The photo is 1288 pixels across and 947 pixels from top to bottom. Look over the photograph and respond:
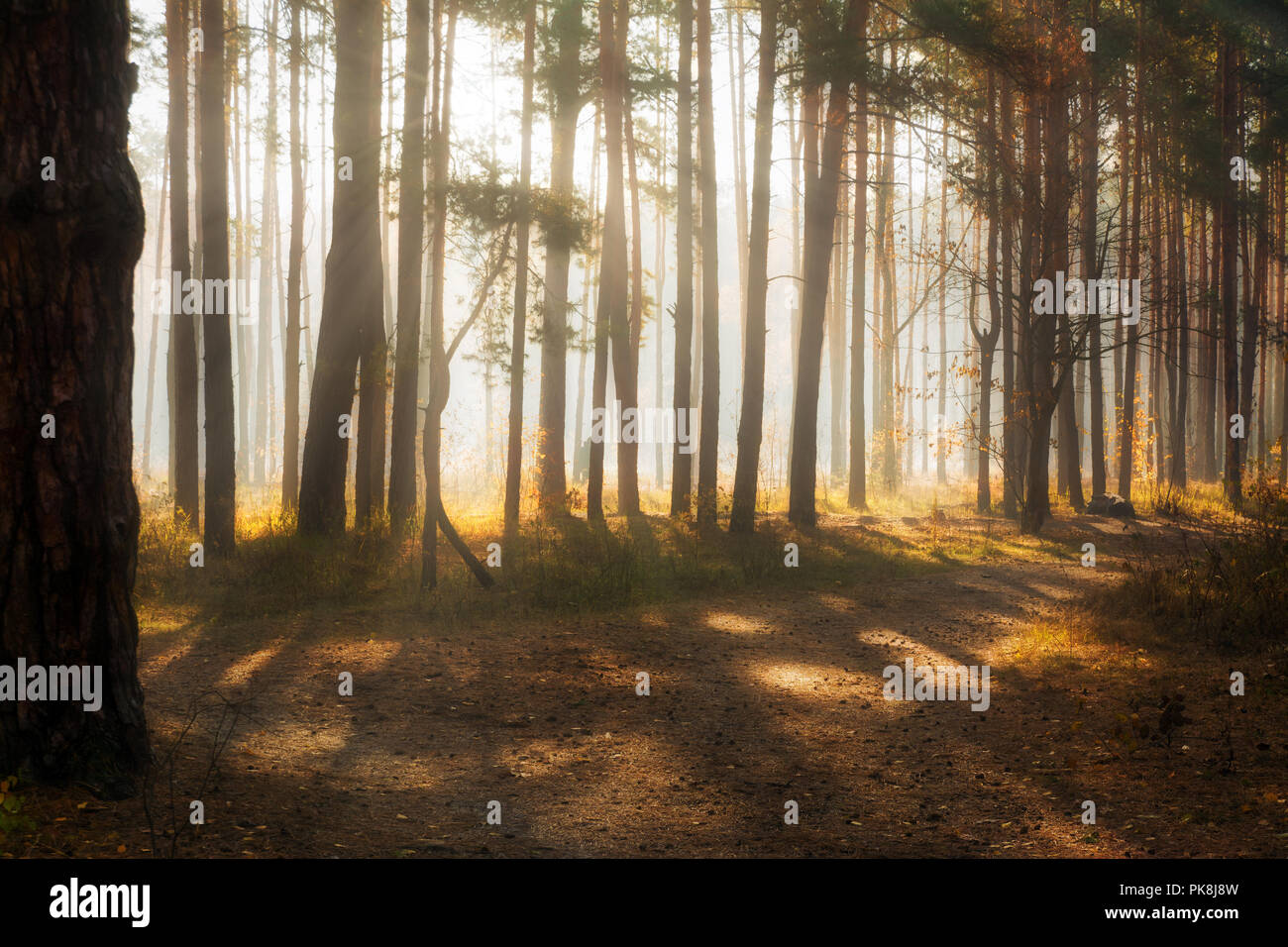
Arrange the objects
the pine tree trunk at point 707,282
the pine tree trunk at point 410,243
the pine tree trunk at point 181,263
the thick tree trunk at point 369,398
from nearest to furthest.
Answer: the pine tree trunk at point 410,243 < the thick tree trunk at point 369,398 < the pine tree trunk at point 181,263 < the pine tree trunk at point 707,282

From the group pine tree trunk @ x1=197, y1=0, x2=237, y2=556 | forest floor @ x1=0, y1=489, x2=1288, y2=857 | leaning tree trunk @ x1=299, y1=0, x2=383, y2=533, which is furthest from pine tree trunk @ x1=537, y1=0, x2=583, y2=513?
Result: forest floor @ x1=0, y1=489, x2=1288, y2=857

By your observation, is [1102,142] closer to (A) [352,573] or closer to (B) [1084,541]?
(B) [1084,541]

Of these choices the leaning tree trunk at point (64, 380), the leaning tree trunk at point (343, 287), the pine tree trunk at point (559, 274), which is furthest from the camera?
the pine tree trunk at point (559, 274)

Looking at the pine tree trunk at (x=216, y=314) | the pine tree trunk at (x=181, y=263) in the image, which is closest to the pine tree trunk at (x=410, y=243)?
the pine tree trunk at (x=216, y=314)

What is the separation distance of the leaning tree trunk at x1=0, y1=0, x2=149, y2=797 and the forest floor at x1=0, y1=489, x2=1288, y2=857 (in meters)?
0.40

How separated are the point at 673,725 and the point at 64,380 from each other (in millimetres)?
4619

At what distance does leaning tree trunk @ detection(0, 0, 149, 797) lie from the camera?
4.48m

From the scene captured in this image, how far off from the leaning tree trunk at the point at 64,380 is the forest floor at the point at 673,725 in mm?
403

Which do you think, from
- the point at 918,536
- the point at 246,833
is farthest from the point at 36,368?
the point at 918,536

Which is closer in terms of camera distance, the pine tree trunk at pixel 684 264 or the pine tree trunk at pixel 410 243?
the pine tree trunk at pixel 410 243

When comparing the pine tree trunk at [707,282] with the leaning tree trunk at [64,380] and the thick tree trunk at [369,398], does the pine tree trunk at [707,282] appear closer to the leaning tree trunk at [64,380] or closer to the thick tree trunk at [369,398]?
the thick tree trunk at [369,398]

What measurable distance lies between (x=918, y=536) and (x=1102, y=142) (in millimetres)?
10689

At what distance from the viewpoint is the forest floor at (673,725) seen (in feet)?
15.5

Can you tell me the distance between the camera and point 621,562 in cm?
1248
